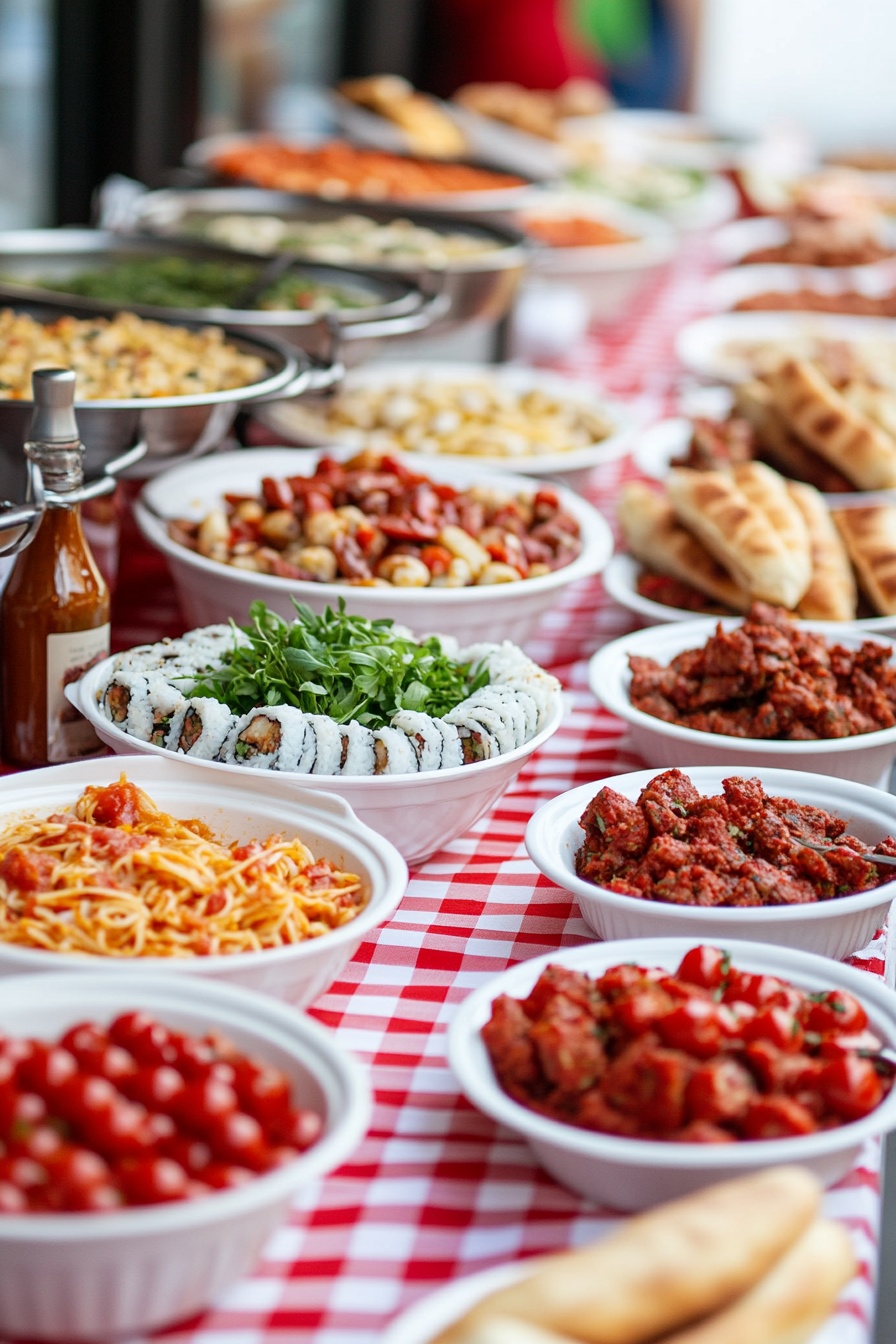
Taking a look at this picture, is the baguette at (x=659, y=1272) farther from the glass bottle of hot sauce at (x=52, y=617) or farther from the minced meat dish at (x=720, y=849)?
the glass bottle of hot sauce at (x=52, y=617)

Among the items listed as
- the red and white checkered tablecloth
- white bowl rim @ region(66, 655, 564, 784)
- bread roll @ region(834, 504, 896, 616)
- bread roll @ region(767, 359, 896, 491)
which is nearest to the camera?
the red and white checkered tablecloth

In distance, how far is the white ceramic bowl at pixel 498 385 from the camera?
2.77 metres

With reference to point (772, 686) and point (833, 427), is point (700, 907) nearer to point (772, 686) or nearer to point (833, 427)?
point (772, 686)

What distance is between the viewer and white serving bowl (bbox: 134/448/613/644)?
2.10 m

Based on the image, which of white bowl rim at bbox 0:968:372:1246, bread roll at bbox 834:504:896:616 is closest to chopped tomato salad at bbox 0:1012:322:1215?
white bowl rim at bbox 0:968:372:1246

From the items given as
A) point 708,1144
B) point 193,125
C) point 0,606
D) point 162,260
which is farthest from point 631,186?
Result: point 708,1144

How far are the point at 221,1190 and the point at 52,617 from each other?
0.89m

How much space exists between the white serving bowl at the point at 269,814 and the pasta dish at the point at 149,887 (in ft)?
Result: 0.07

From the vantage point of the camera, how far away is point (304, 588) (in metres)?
2.08

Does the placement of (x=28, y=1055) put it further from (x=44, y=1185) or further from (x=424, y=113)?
(x=424, y=113)

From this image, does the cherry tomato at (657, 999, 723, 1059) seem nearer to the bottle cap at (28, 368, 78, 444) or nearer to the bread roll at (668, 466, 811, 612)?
the bottle cap at (28, 368, 78, 444)

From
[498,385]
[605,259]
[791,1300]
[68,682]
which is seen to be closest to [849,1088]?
[791,1300]

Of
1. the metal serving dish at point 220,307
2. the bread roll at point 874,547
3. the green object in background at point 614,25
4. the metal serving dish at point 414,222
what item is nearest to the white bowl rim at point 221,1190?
the bread roll at point 874,547

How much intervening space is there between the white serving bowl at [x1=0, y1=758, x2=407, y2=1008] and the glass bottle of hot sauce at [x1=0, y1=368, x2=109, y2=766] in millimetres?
178
